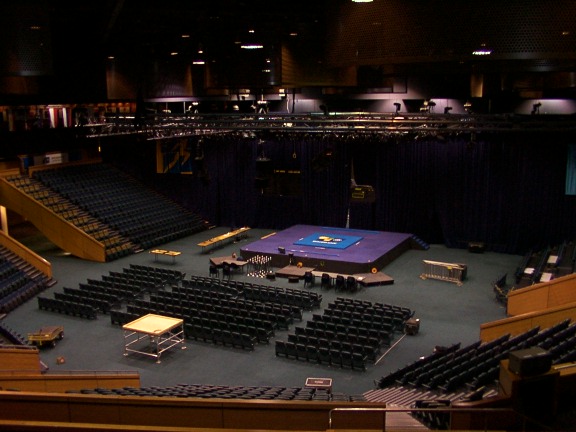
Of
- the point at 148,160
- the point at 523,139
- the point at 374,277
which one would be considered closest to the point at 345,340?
the point at 374,277

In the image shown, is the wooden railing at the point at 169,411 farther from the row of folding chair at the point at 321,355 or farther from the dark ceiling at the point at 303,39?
the row of folding chair at the point at 321,355

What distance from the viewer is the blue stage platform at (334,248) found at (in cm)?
2256

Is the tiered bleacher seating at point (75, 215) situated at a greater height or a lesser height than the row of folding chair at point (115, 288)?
greater

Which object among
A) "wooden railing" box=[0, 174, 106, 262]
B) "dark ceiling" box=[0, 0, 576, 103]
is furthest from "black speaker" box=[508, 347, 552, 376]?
"wooden railing" box=[0, 174, 106, 262]

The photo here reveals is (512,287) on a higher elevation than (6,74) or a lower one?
lower

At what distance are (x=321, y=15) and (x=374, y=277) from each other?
34.7ft

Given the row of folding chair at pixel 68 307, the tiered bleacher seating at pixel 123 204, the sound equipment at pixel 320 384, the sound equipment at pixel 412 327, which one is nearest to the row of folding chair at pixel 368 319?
the sound equipment at pixel 412 327

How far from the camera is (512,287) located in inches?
797

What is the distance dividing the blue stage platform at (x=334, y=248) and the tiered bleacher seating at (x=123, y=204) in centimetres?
541

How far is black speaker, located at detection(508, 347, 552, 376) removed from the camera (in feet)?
23.1

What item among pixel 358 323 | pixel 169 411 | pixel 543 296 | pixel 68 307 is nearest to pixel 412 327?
pixel 358 323

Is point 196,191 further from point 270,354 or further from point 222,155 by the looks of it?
point 270,354

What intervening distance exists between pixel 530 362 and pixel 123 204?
2515cm

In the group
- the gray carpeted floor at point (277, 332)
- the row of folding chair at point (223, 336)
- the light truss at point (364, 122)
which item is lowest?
the gray carpeted floor at point (277, 332)
